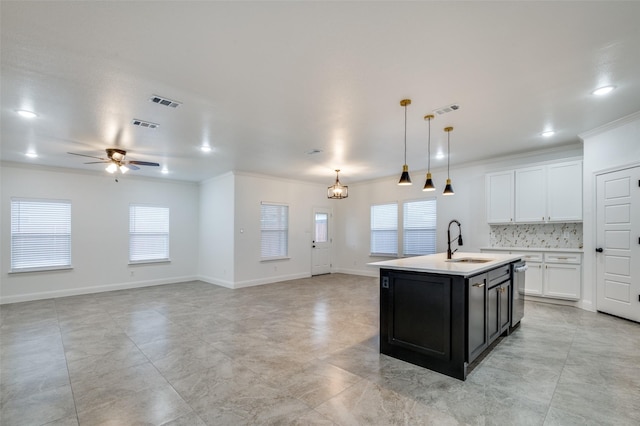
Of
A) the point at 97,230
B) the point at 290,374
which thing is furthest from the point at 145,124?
the point at 97,230

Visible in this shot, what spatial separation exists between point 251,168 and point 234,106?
11.7 ft

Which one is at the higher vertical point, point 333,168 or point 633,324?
point 333,168

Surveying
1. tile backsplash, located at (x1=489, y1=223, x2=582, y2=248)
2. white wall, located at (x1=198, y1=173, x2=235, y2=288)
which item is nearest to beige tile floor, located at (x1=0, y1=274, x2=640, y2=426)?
tile backsplash, located at (x1=489, y1=223, x2=582, y2=248)

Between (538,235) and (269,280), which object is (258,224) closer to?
(269,280)

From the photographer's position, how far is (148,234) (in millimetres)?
7840

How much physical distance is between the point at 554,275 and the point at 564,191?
1.45 meters

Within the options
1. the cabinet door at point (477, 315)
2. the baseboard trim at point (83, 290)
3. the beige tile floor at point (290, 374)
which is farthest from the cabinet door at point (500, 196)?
the baseboard trim at point (83, 290)

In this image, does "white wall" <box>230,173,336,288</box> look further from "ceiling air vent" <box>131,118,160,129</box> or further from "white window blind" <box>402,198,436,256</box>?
"ceiling air vent" <box>131,118,160,129</box>

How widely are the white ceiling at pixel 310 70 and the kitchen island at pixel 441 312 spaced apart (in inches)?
72.1

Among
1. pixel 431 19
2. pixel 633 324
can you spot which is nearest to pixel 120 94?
pixel 431 19

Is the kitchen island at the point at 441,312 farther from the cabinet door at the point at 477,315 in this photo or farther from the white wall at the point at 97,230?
the white wall at the point at 97,230

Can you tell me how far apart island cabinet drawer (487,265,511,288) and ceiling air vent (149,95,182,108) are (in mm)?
3832

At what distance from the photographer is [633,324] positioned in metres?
4.17

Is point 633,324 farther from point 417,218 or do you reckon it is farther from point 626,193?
point 417,218
